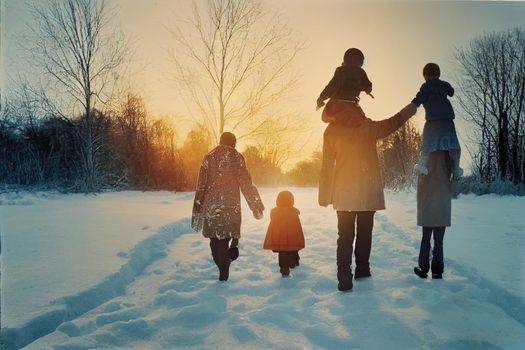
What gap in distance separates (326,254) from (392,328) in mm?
2860

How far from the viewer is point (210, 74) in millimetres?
11430

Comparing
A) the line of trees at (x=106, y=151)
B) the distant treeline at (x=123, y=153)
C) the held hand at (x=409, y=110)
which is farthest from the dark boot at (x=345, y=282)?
the line of trees at (x=106, y=151)

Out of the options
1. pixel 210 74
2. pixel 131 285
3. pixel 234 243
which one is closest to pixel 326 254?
pixel 234 243

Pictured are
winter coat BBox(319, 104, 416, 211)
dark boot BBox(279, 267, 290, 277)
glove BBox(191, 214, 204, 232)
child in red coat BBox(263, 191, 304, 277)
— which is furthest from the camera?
glove BBox(191, 214, 204, 232)

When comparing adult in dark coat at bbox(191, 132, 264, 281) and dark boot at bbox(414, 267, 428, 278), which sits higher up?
adult in dark coat at bbox(191, 132, 264, 281)

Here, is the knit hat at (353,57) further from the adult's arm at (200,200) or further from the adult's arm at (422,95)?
the adult's arm at (200,200)

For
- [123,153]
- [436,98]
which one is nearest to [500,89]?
[436,98]

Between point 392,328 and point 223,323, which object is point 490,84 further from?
point 223,323

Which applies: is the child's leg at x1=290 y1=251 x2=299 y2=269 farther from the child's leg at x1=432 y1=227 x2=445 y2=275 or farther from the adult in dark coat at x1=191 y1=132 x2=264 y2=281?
the child's leg at x1=432 y1=227 x2=445 y2=275

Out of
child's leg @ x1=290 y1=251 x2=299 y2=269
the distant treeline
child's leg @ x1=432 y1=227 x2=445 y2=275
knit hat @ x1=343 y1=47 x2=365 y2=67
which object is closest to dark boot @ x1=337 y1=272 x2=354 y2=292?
child's leg @ x1=432 y1=227 x2=445 y2=275

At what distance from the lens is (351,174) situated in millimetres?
3924

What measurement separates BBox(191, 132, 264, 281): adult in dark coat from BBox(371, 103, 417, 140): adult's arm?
1727 millimetres

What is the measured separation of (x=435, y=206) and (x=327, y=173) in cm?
118

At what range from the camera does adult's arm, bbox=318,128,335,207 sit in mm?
4000
